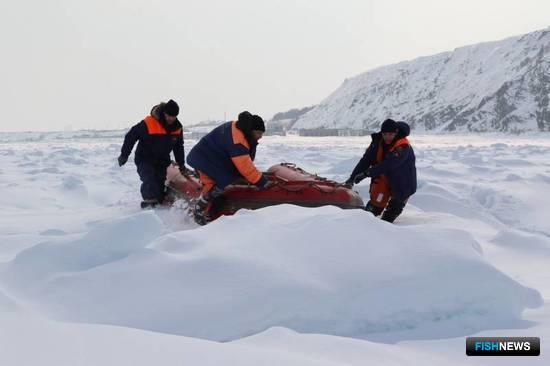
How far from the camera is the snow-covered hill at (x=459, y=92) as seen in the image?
65125 millimetres

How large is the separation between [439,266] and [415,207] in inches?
158

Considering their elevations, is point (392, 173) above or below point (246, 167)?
below

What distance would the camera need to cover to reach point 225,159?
16.2 feet

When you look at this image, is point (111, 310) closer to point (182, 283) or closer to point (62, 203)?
point (182, 283)

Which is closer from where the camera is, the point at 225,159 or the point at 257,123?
the point at 257,123

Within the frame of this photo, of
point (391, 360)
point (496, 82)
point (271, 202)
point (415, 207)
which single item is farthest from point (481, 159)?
point (496, 82)

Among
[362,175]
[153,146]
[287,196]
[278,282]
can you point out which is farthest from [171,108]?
[278,282]

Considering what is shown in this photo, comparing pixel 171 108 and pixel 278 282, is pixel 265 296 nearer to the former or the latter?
pixel 278 282

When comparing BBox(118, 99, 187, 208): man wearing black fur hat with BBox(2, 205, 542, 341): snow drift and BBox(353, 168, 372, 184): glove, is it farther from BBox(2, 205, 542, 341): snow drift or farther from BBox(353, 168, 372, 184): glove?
BBox(2, 205, 542, 341): snow drift

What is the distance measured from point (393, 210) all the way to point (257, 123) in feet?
5.37

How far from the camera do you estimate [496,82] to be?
74750mm

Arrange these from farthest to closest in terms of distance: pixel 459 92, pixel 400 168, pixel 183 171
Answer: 1. pixel 459 92
2. pixel 183 171
3. pixel 400 168

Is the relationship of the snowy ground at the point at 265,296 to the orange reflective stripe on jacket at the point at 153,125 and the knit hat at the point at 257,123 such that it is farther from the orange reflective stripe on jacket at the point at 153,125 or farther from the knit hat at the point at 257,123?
the orange reflective stripe on jacket at the point at 153,125

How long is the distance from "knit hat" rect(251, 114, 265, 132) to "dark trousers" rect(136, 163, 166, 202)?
1646 mm
